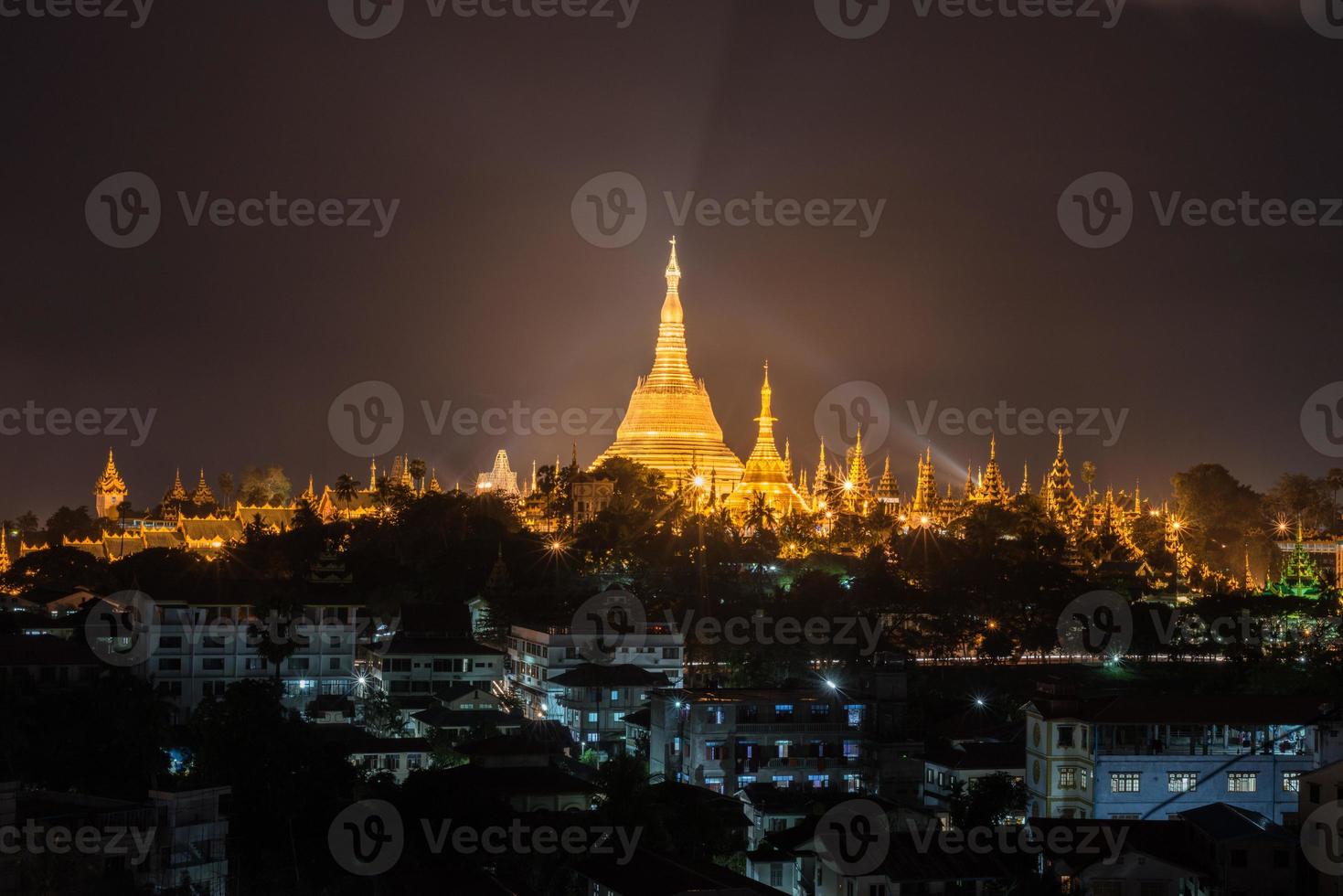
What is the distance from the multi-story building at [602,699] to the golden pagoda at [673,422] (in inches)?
1364

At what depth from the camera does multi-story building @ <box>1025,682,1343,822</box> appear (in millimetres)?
36312

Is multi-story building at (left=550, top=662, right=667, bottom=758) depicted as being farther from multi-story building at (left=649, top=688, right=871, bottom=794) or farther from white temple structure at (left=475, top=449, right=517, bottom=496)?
white temple structure at (left=475, top=449, right=517, bottom=496)

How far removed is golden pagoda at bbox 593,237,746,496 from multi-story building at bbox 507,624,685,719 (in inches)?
1213

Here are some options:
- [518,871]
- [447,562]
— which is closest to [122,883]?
[518,871]

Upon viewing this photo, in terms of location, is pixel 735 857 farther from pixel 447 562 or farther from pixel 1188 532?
pixel 1188 532

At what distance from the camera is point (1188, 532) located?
80.3m

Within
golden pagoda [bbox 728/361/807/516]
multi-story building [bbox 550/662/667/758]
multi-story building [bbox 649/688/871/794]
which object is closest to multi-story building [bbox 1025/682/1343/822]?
multi-story building [bbox 649/688/871/794]

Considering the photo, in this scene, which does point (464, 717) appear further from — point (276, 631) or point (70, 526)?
point (70, 526)

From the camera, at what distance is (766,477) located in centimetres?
8381

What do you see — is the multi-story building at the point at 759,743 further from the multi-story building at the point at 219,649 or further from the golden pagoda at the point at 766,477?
the golden pagoda at the point at 766,477

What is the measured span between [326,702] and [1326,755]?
75.6ft

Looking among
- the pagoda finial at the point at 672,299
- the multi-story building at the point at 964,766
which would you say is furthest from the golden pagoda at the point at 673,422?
the multi-story building at the point at 964,766

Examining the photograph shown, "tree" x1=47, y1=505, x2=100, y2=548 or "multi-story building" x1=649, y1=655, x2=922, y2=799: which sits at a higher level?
"tree" x1=47, y1=505, x2=100, y2=548

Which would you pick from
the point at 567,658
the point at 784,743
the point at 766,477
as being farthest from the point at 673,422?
the point at 784,743
